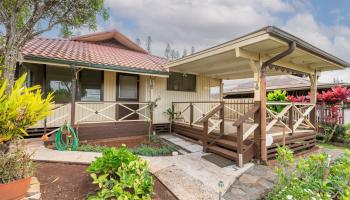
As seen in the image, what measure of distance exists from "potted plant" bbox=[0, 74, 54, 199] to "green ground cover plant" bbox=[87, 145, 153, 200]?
82cm

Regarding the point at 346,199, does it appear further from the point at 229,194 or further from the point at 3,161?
the point at 3,161

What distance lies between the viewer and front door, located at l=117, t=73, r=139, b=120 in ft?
24.6

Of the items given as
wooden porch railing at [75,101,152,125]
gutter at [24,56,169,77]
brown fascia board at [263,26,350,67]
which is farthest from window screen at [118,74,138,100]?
brown fascia board at [263,26,350,67]

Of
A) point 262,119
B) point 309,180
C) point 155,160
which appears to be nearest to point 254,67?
point 262,119

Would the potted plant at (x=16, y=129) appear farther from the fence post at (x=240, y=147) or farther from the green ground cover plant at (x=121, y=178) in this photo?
the fence post at (x=240, y=147)

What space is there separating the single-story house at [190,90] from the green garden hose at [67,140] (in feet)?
1.37

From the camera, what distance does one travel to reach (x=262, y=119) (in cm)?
462

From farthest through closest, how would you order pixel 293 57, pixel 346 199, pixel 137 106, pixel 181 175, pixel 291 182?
1. pixel 137 106
2. pixel 293 57
3. pixel 181 175
4. pixel 291 182
5. pixel 346 199

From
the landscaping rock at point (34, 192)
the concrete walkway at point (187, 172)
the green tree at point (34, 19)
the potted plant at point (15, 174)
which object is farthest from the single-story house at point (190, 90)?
the potted plant at point (15, 174)

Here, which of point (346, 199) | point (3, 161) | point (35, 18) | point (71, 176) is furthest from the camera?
point (35, 18)

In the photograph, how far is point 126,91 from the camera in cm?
770

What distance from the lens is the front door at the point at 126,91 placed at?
295 inches

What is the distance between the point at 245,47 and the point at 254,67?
0.63m

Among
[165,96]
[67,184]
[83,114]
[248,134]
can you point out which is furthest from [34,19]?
[248,134]
